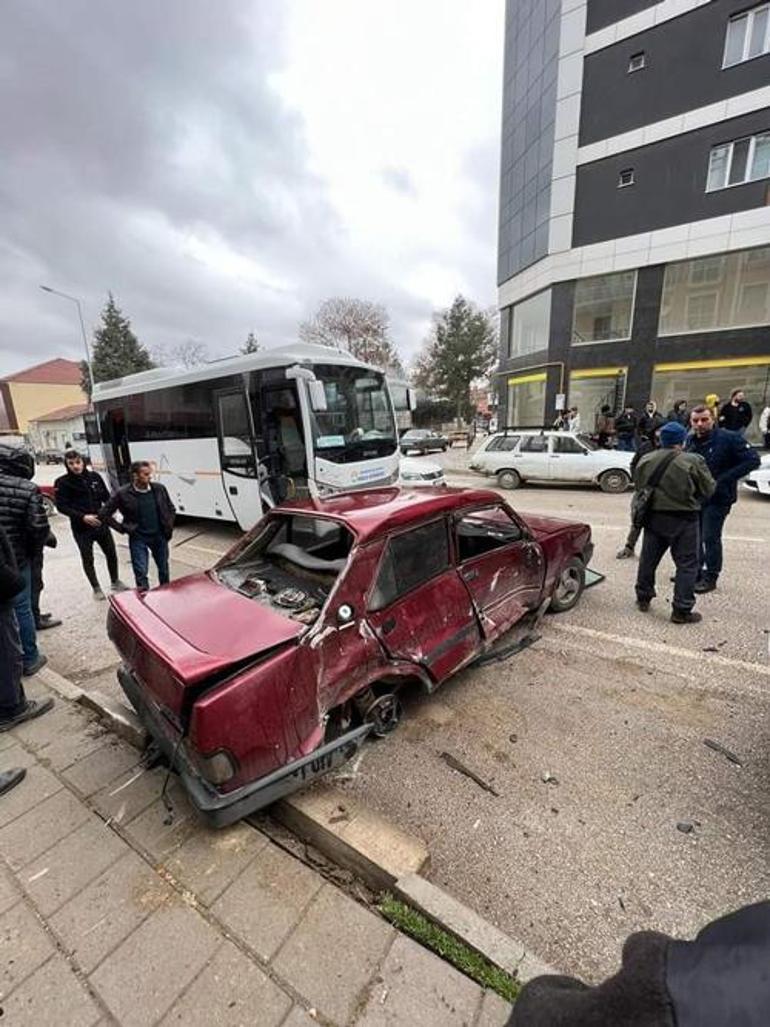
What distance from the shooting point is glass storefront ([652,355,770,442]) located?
52.4ft

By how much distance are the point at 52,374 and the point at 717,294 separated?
7816 cm

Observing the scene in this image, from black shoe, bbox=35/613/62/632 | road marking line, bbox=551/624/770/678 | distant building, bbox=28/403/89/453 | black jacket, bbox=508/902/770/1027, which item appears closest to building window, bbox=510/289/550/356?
road marking line, bbox=551/624/770/678

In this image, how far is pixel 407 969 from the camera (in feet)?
5.60

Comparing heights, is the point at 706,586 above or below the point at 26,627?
below

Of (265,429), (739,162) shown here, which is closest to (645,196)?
(739,162)

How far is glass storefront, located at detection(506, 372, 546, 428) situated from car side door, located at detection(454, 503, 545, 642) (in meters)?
17.9

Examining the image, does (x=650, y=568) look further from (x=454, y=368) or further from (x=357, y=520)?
(x=454, y=368)

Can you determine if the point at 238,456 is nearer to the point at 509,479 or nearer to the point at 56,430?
the point at 509,479

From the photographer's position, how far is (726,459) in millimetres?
4793

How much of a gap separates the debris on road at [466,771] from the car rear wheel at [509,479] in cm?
1047

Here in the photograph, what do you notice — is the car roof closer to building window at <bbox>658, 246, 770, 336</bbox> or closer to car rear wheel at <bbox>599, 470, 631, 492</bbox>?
car rear wheel at <bbox>599, 470, 631, 492</bbox>

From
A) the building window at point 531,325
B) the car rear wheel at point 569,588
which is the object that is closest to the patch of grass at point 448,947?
the car rear wheel at point 569,588

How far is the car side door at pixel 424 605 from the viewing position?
288 centimetres

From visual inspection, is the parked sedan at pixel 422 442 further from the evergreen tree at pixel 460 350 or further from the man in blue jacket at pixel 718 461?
the man in blue jacket at pixel 718 461
